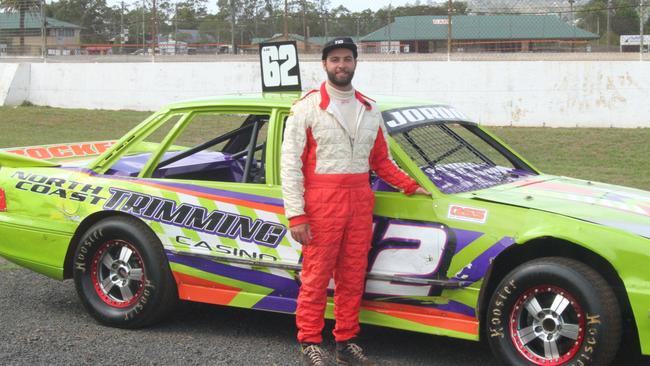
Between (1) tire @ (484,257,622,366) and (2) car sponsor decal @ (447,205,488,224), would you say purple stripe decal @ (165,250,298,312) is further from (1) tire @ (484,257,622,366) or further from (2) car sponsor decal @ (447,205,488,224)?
Answer: (1) tire @ (484,257,622,366)

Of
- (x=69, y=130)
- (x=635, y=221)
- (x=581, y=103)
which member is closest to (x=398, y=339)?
(x=635, y=221)

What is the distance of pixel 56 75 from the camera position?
20672 mm

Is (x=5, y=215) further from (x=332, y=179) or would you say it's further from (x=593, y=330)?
(x=593, y=330)

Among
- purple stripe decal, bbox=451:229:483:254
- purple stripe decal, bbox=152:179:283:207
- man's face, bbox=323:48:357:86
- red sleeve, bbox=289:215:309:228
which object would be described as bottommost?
purple stripe decal, bbox=451:229:483:254

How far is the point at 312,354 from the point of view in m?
4.41

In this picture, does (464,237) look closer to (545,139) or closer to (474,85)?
(545,139)

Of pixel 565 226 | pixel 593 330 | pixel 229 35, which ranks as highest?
pixel 229 35

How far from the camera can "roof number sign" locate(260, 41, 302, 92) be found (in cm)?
557

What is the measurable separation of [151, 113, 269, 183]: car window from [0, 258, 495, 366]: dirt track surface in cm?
86

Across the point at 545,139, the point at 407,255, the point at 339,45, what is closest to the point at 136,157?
the point at 339,45

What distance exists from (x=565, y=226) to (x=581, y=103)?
35.9 ft

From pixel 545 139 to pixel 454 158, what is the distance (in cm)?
904

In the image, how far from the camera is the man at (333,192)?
169 inches

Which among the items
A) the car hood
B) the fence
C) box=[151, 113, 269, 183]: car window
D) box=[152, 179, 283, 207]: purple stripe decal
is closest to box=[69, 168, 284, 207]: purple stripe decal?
box=[152, 179, 283, 207]: purple stripe decal
